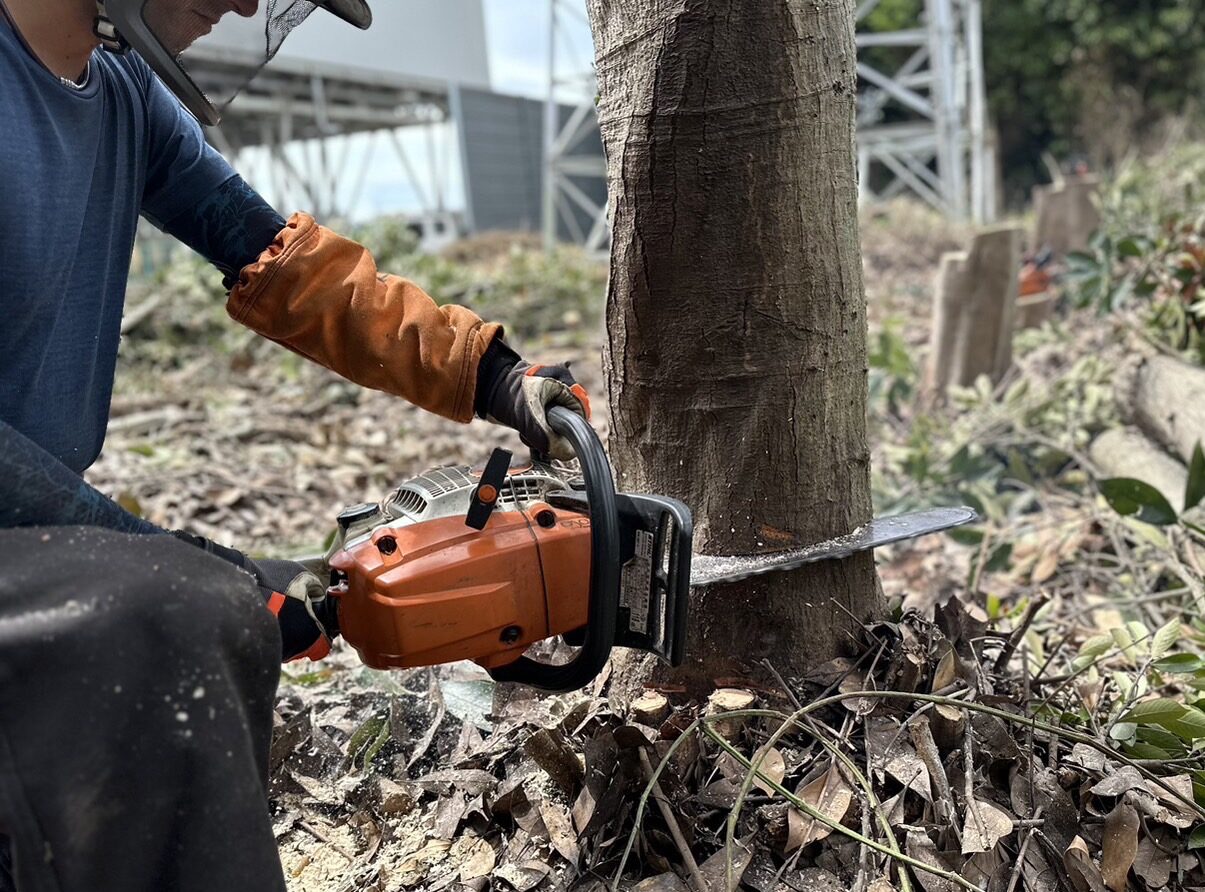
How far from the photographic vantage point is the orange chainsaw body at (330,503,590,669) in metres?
1.30

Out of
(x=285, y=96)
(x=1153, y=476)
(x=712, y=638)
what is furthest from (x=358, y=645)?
(x=285, y=96)

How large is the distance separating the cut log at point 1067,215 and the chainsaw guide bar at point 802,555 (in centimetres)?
571

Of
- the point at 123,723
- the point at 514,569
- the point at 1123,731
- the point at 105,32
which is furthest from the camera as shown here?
the point at 1123,731

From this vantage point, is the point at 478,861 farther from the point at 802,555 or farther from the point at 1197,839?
the point at 1197,839

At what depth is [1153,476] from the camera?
3.10m

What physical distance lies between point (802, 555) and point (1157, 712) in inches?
24.1

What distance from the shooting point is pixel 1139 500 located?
86.0 inches

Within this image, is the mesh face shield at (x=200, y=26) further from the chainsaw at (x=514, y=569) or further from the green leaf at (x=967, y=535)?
the green leaf at (x=967, y=535)

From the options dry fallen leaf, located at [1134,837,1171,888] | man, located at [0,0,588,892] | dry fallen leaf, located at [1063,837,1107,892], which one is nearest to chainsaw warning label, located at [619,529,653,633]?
man, located at [0,0,588,892]

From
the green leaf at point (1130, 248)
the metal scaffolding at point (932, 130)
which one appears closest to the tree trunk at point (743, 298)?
the green leaf at point (1130, 248)

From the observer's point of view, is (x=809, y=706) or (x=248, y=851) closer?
(x=248, y=851)

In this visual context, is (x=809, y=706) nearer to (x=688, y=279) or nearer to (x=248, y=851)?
(x=688, y=279)

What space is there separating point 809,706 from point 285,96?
1143 cm

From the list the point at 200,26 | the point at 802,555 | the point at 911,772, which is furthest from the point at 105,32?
the point at 911,772
